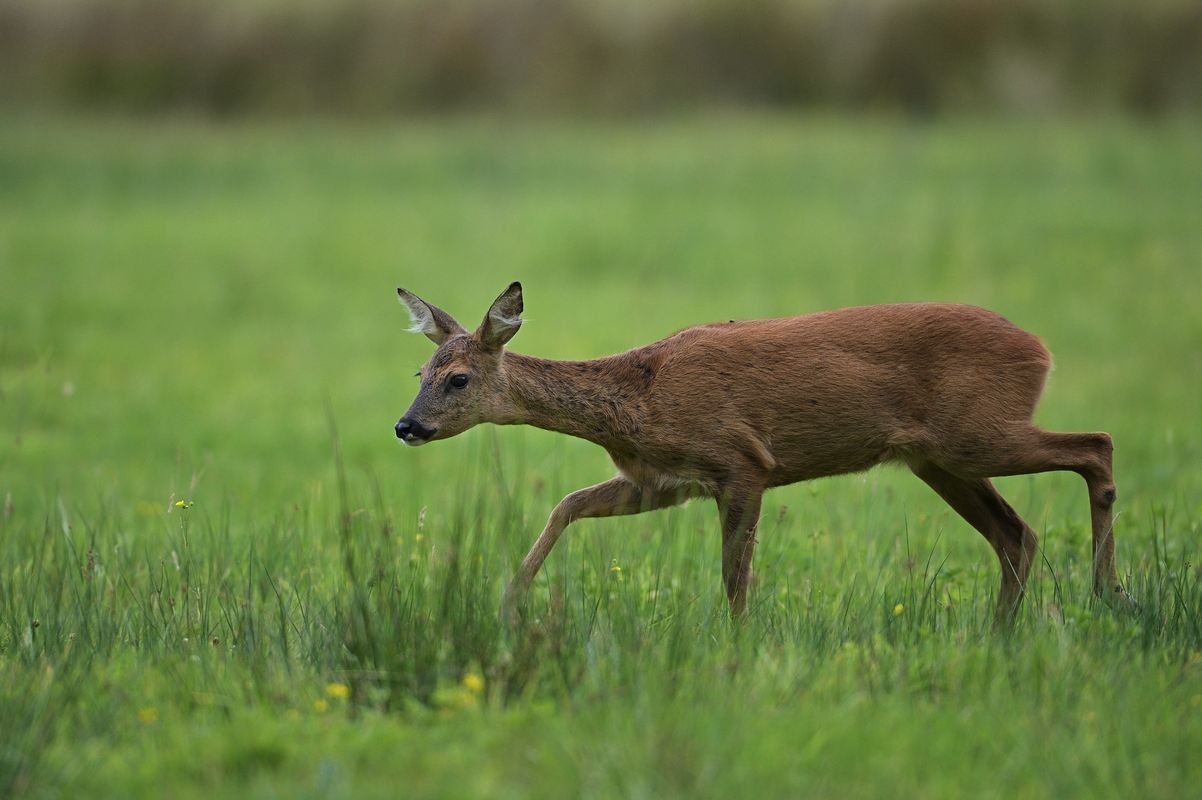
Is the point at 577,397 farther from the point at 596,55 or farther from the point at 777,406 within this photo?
the point at 596,55

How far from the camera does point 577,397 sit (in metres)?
6.98

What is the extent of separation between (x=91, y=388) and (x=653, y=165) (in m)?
11.1

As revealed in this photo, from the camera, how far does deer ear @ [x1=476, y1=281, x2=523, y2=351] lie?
6781 millimetres

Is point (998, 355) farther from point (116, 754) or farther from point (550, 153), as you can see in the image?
point (550, 153)

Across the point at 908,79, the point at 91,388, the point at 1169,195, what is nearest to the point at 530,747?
the point at 91,388

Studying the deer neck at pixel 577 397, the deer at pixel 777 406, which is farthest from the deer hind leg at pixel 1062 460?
the deer neck at pixel 577 397

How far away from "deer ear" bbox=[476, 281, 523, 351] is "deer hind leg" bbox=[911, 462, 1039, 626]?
6.24 feet

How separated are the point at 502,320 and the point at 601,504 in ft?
3.04

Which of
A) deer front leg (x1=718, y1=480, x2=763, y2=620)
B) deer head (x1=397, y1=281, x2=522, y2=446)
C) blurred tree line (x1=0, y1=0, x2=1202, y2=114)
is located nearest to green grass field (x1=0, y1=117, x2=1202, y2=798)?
deer front leg (x1=718, y1=480, x2=763, y2=620)

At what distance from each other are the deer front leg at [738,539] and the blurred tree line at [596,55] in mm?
20490

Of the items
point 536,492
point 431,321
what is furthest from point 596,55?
point 431,321

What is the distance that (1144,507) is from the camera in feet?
30.7

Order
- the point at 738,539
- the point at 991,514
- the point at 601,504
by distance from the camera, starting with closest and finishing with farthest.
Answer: the point at 738,539 → the point at 601,504 → the point at 991,514

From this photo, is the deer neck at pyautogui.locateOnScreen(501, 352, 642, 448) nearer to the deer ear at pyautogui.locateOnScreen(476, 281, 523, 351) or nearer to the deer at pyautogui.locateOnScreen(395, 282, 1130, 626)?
the deer at pyautogui.locateOnScreen(395, 282, 1130, 626)
